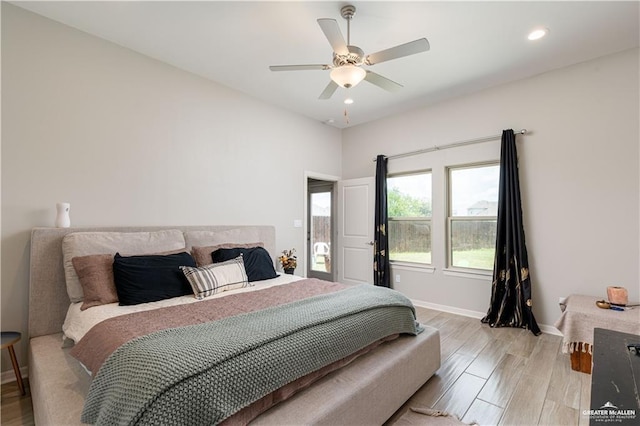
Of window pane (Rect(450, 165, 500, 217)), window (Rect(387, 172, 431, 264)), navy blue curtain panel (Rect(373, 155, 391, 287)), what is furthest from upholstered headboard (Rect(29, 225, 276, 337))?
window pane (Rect(450, 165, 500, 217))

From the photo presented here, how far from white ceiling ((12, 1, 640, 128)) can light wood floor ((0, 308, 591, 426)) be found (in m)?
2.87

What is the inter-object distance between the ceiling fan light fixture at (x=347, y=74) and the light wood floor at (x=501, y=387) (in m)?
2.36

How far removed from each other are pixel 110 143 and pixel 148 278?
4.56 ft

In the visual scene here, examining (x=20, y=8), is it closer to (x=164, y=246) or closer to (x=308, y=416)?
(x=164, y=246)

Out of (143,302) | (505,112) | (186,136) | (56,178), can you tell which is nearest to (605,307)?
(505,112)

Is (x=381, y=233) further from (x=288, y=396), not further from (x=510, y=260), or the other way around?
(x=288, y=396)

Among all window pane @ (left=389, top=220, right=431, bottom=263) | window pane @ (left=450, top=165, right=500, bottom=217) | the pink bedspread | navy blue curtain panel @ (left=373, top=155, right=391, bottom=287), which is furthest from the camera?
navy blue curtain panel @ (left=373, top=155, right=391, bottom=287)

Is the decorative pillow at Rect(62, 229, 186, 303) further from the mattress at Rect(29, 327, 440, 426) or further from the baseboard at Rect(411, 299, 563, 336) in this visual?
the baseboard at Rect(411, 299, 563, 336)

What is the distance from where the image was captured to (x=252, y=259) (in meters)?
3.13

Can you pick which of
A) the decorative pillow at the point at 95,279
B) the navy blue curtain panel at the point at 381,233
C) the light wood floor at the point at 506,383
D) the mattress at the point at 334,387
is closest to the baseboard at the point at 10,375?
the mattress at the point at 334,387

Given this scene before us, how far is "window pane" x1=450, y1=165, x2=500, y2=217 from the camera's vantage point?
3756 millimetres

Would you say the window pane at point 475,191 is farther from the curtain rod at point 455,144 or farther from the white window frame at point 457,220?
the curtain rod at point 455,144

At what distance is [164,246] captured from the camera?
278cm

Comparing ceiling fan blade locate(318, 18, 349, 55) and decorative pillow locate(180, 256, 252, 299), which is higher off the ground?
ceiling fan blade locate(318, 18, 349, 55)
